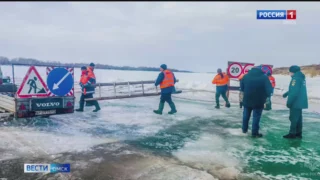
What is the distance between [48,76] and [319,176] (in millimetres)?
6613

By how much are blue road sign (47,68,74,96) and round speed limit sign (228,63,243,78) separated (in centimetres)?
722

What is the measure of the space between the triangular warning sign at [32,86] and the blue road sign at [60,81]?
22 cm

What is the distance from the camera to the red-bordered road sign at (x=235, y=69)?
39.6 feet

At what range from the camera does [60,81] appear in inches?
301

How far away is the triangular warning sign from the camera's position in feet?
22.8

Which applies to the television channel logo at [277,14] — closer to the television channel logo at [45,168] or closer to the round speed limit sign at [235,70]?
the round speed limit sign at [235,70]

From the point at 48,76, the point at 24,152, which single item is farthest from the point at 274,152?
the point at 48,76

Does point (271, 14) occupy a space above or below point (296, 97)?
above

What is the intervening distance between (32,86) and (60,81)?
2.58ft

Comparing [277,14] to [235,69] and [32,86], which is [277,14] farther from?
[32,86]

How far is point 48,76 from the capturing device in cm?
734

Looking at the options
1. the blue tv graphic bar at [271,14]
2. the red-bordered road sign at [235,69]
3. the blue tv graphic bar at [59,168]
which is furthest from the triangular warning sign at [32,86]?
the red-bordered road sign at [235,69]

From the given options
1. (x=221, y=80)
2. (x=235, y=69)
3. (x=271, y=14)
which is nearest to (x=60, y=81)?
(x=221, y=80)

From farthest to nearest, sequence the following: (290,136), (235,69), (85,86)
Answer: (235,69) → (85,86) → (290,136)
